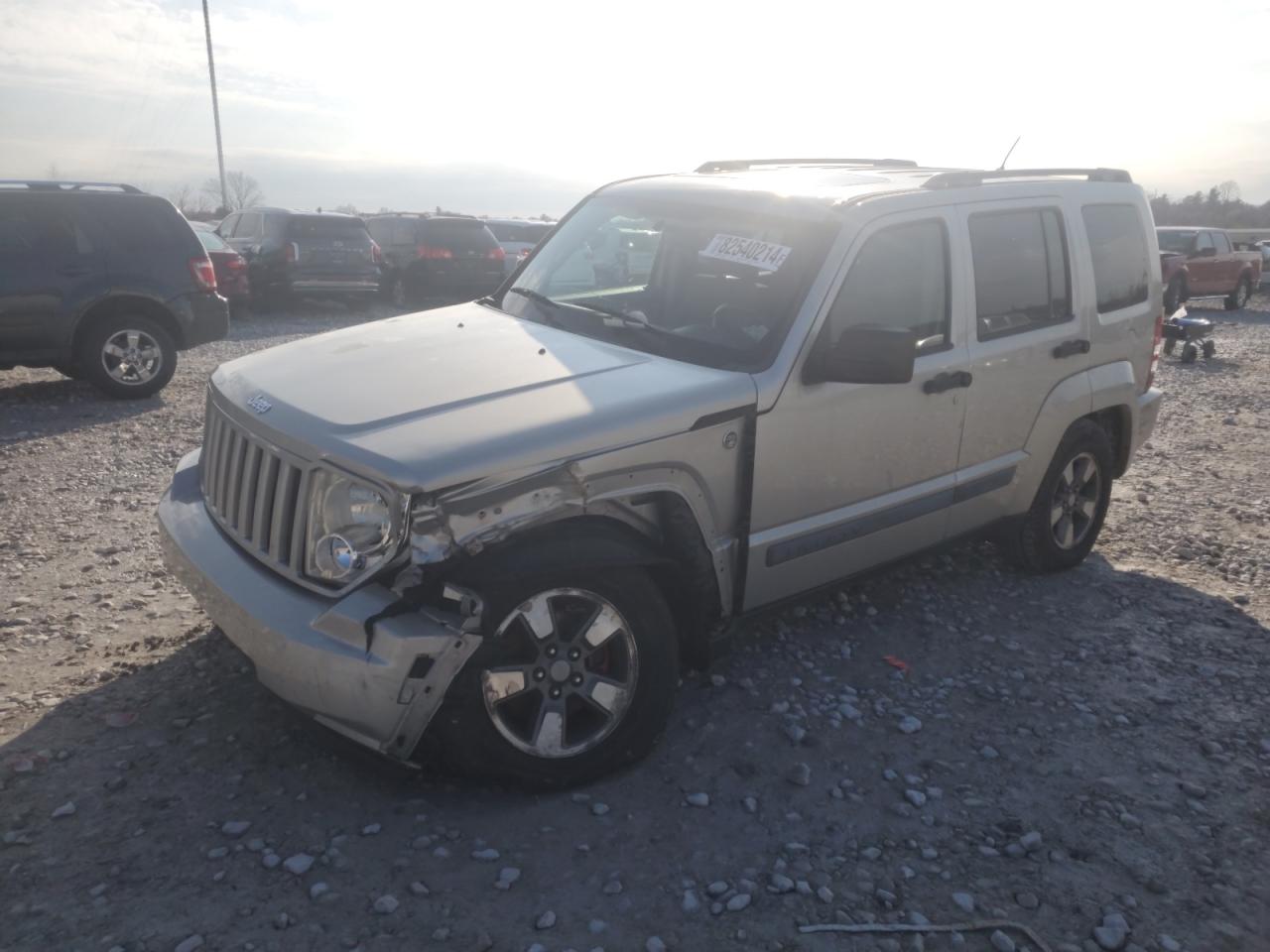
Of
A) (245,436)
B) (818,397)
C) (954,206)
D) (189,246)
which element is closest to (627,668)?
(818,397)

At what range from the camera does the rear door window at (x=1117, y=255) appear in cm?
527

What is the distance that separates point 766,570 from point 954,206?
6.14ft

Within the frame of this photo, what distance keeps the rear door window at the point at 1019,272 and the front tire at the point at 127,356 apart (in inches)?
302

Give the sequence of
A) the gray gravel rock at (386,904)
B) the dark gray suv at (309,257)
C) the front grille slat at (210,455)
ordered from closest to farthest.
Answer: the gray gravel rock at (386,904), the front grille slat at (210,455), the dark gray suv at (309,257)

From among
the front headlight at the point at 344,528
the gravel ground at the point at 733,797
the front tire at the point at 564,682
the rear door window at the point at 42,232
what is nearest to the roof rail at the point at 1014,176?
the gravel ground at the point at 733,797

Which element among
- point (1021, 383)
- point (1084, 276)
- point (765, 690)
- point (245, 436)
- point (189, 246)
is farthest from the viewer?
point (189, 246)

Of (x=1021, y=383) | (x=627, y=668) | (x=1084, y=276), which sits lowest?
(x=627, y=668)

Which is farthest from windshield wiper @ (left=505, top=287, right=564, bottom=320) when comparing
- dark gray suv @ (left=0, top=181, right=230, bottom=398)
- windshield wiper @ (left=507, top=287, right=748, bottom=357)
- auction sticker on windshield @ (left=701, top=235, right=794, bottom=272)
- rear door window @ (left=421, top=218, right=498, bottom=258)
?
Answer: rear door window @ (left=421, top=218, right=498, bottom=258)

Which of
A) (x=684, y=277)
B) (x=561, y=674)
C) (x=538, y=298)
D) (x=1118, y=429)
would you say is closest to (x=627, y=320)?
(x=684, y=277)

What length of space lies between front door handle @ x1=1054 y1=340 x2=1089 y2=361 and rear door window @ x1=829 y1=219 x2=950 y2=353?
915 mm

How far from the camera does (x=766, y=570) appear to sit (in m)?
3.86

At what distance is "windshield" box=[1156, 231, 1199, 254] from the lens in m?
22.7

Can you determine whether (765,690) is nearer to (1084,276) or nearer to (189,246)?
(1084,276)

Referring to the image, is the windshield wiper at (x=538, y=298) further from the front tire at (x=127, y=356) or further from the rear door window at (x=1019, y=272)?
the front tire at (x=127, y=356)
